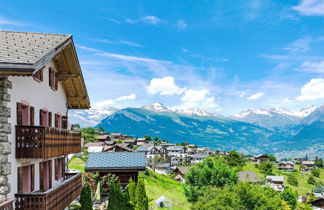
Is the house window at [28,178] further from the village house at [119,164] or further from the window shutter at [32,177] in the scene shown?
the village house at [119,164]

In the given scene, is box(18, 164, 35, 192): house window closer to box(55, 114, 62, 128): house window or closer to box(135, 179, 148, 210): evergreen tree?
box(55, 114, 62, 128): house window

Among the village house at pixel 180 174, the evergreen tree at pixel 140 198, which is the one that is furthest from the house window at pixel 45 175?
the village house at pixel 180 174

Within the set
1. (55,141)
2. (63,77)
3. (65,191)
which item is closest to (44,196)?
(55,141)

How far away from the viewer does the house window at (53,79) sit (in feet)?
59.4

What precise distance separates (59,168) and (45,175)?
12.4 feet

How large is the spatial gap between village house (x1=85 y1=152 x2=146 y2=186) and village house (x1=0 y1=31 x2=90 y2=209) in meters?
8.15

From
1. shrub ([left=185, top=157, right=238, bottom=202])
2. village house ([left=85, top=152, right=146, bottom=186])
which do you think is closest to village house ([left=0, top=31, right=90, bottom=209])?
village house ([left=85, top=152, right=146, bottom=186])

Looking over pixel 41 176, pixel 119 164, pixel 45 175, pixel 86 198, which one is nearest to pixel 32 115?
pixel 41 176

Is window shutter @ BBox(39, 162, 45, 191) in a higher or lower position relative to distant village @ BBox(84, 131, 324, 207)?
higher

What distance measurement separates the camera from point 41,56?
1092 cm

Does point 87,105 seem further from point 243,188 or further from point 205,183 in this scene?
point 205,183

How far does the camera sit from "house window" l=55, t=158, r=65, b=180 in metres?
20.5

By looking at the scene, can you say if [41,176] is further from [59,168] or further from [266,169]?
[266,169]

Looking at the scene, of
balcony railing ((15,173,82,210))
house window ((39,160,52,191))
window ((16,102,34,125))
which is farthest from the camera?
house window ((39,160,52,191))
